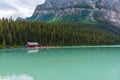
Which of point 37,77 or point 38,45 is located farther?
point 38,45

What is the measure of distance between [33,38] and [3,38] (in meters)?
20.2

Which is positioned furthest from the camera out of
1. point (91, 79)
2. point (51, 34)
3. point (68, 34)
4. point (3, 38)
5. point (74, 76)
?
point (68, 34)

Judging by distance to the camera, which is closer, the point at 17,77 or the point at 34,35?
the point at 17,77

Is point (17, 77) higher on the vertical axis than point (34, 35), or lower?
lower

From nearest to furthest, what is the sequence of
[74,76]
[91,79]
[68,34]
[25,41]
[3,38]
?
[91,79], [74,76], [3,38], [25,41], [68,34]

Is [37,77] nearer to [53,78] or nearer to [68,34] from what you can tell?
[53,78]

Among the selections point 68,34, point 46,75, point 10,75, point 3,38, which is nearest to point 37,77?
point 46,75

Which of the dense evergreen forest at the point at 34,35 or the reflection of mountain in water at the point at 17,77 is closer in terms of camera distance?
the reflection of mountain in water at the point at 17,77

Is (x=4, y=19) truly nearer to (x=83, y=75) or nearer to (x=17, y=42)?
(x=17, y=42)

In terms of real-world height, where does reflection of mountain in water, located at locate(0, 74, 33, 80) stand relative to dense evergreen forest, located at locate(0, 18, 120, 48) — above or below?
below

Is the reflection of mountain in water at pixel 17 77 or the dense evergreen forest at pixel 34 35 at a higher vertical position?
the dense evergreen forest at pixel 34 35

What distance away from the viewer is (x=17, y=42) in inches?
4808

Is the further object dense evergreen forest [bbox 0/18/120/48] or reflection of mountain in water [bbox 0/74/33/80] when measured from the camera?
dense evergreen forest [bbox 0/18/120/48]

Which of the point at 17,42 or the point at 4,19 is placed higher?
the point at 4,19
